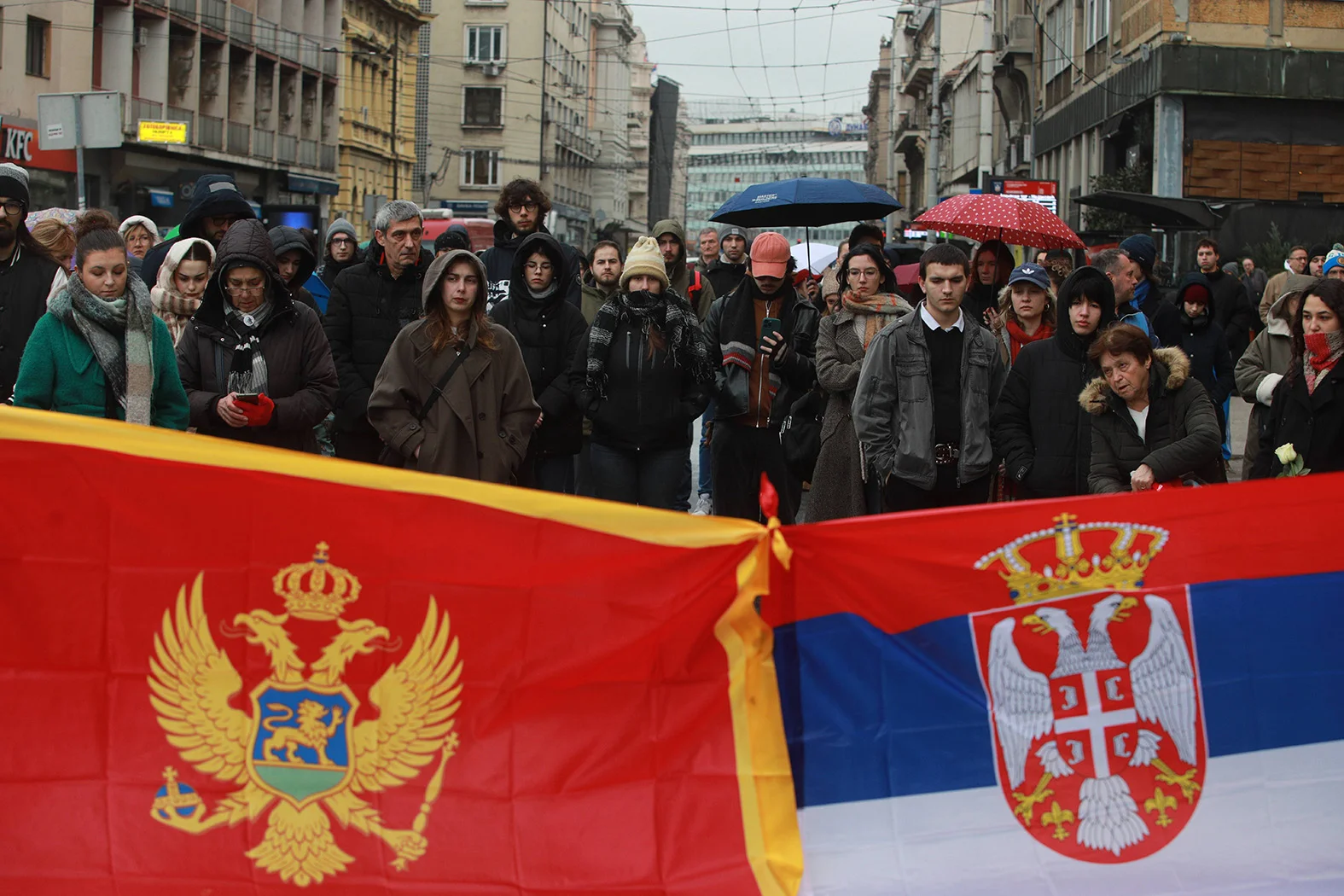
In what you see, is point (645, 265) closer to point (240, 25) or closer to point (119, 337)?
point (119, 337)

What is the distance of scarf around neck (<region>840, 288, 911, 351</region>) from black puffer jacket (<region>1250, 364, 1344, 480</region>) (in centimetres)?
215

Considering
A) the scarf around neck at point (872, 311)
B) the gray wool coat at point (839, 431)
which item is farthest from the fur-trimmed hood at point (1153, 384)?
the scarf around neck at point (872, 311)

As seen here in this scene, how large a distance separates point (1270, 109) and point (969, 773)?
25.4m

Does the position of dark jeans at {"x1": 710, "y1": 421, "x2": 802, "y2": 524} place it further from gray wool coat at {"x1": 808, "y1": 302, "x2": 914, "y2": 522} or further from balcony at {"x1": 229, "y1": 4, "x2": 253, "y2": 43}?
balcony at {"x1": 229, "y1": 4, "x2": 253, "y2": 43}

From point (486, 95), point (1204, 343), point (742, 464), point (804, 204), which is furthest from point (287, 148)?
point (742, 464)

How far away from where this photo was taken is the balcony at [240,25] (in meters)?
48.1

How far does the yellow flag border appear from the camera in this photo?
4.20m

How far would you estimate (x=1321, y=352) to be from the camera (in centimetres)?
641

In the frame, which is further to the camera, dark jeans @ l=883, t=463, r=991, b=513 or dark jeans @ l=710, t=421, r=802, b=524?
dark jeans @ l=710, t=421, r=802, b=524

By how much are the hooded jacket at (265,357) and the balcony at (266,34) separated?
4635 cm

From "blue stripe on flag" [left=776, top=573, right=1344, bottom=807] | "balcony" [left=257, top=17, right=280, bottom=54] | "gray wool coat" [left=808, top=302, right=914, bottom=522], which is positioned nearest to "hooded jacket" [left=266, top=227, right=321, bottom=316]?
"gray wool coat" [left=808, top=302, right=914, bottom=522]

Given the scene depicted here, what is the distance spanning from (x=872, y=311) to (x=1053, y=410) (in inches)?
68.2

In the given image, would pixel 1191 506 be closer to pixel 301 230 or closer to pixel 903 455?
pixel 903 455

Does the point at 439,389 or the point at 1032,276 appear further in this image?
the point at 1032,276
